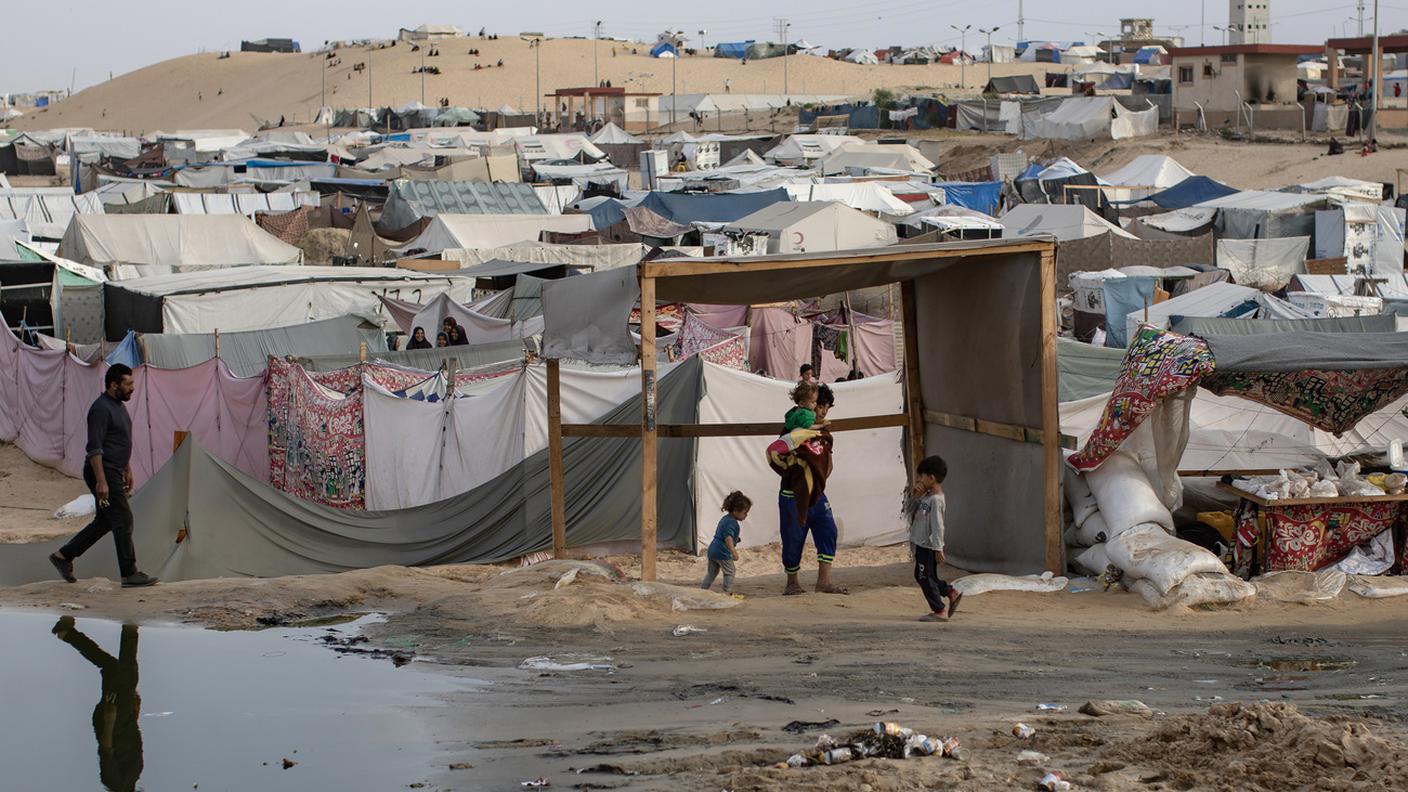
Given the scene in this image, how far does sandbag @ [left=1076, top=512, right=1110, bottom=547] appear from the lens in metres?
8.98

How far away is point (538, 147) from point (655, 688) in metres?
55.5

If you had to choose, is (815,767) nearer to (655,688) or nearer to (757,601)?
(655,688)

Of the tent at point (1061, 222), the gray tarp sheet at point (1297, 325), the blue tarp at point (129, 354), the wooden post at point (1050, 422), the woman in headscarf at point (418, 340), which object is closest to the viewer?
the wooden post at point (1050, 422)

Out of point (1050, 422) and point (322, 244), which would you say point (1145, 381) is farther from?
point (322, 244)

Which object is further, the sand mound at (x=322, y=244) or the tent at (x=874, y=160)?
the tent at (x=874, y=160)

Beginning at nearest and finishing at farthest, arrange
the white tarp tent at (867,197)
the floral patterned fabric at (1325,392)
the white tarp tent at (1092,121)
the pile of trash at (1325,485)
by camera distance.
→ the pile of trash at (1325,485) → the floral patterned fabric at (1325,392) → the white tarp tent at (867,197) → the white tarp tent at (1092,121)

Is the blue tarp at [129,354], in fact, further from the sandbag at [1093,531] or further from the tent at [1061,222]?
the tent at [1061,222]

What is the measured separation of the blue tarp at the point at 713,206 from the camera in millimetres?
36219

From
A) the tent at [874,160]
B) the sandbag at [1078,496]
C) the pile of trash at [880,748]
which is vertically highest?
the tent at [874,160]

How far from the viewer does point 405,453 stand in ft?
40.7

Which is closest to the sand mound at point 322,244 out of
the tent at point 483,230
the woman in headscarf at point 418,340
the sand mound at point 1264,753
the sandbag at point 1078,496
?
the tent at point 483,230

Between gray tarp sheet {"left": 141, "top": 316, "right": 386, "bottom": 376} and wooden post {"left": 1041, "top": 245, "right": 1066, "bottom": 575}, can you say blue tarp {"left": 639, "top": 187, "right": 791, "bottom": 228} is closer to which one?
gray tarp sheet {"left": 141, "top": 316, "right": 386, "bottom": 376}

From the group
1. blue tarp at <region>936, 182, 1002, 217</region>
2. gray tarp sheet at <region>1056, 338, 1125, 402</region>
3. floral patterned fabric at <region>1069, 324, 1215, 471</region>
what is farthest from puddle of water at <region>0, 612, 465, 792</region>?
blue tarp at <region>936, 182, 1002, 217</region>

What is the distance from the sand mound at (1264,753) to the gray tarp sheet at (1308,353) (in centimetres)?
388
